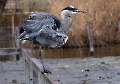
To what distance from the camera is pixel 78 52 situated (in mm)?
22734

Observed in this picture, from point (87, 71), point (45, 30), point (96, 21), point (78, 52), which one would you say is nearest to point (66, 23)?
point (45, 30)

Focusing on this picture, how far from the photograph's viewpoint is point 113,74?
1417 cm

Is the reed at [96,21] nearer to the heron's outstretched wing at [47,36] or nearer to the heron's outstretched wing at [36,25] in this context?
the heron's outstretched wing at [36,25]

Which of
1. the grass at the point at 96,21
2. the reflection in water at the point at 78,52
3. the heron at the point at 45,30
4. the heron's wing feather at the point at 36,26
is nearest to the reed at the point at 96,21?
the grass at the point at 96,21

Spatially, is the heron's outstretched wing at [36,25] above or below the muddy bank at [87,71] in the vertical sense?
above

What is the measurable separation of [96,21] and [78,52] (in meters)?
2.54

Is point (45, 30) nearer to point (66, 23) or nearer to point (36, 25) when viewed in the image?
point (36, 25)

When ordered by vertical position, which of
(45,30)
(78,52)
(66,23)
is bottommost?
(78,52)

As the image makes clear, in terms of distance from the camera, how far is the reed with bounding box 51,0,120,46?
24.1m

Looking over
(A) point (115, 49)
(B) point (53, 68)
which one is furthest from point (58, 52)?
(B) point (53, 68)

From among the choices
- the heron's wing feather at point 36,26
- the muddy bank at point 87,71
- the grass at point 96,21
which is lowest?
the muddy bank at point 87,71

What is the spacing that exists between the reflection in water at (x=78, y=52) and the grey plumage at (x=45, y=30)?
14008 mm

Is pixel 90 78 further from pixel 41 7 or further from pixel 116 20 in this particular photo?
pixel 41 7

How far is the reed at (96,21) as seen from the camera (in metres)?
24.1
